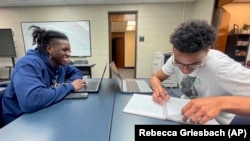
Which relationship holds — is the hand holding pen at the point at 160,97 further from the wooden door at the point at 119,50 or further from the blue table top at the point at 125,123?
the wooden door at the point at 119,50

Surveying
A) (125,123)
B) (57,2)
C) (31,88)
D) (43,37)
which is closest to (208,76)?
(125,123)

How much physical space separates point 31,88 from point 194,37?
0.91m

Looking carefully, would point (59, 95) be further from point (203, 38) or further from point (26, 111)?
point (203, 38)

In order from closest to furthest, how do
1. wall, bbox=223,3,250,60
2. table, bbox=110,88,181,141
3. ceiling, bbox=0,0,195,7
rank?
table, bbox=110,88,181,141
wall, bbox=223,3,250,60
ceiling, bbox=0,0,195,7

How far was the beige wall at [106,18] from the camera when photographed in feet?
12.6

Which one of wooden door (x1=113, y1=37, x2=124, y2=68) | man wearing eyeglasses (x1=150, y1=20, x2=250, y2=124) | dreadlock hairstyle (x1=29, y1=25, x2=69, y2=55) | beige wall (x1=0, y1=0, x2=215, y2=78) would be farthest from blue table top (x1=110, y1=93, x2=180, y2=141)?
wooden door (x1=113, y1=37, x2=124, y2=68)

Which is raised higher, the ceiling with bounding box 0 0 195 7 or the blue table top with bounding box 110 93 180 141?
the ceiling with bounding box 0 0 195 7

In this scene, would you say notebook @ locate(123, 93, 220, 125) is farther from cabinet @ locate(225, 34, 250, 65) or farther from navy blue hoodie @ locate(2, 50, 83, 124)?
cabinet @ locate(225, 34, 250, 65)

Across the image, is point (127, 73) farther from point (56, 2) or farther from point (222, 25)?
point (222, 25)

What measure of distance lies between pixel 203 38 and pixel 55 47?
3.39ft

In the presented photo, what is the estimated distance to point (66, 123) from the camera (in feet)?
2.20

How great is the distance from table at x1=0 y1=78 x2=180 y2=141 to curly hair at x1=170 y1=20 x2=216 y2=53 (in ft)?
1.18

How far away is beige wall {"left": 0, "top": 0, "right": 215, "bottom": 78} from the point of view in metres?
3.85

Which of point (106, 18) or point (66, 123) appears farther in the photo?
point (106, 18)
